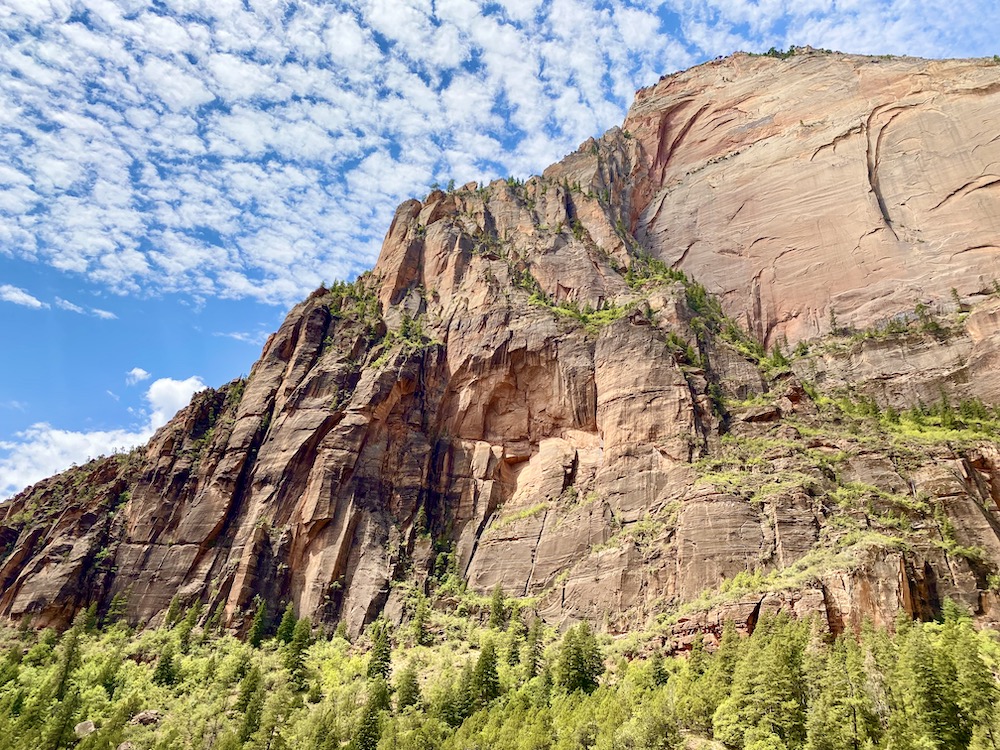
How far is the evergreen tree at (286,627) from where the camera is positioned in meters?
65.8

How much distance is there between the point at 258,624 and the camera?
66.4 metres

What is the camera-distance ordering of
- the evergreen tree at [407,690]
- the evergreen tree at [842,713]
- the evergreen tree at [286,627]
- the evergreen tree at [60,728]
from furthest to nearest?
1. the evergreen tree at [286,627]
2. the evergreen tree at [407,690]
3. the evergreen tree at [60,728]
4. the evergreen tree at [842,713]

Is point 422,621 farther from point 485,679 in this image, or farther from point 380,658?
point 485,679

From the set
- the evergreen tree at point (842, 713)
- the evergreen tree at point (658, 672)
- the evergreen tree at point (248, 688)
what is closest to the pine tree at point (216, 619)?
the evergreen tree at point (248, 688)

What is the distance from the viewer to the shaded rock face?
5603 cm

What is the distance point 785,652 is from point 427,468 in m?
46.2

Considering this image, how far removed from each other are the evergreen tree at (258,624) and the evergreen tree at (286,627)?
1358 millimetres

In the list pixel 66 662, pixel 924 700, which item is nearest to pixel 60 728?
pixel 66 662

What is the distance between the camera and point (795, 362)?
85625 millimetres

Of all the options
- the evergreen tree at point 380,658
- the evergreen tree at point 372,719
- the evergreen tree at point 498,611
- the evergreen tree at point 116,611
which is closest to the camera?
the evergreen tree at point 372,719

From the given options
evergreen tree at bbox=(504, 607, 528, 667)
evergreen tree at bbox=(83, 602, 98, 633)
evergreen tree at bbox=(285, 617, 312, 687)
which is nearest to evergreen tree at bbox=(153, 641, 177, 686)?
evergreen tree at bbox=(285, 617, 312, 687)

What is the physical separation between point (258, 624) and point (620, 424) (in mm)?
38119

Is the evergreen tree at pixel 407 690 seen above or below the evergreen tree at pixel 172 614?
below

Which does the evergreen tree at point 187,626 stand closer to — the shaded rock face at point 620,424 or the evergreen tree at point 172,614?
the evergreen tree at point 172,614
